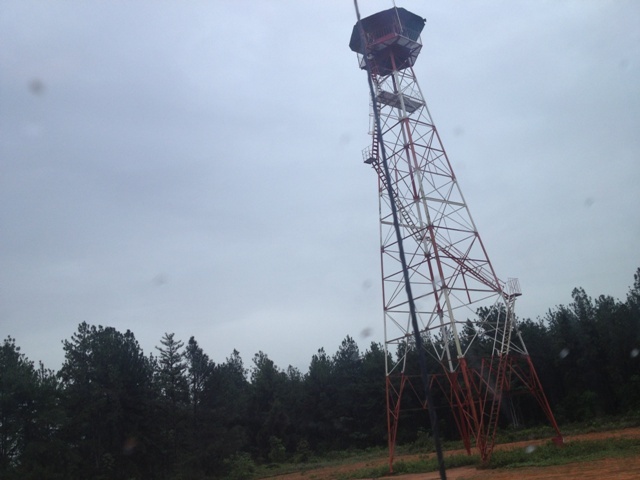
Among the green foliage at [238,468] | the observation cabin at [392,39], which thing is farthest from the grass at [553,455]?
the green foliage at [238,468]

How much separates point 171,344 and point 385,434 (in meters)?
24.2

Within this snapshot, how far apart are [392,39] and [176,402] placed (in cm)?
3146

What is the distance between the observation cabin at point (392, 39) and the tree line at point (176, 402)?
858 inches

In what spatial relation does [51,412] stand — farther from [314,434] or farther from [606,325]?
[606,325]

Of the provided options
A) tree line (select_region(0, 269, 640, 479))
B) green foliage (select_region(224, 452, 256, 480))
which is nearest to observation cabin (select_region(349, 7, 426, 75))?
tree line (select_region(0, 269, 640, 479))

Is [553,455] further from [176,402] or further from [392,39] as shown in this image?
[176,402]

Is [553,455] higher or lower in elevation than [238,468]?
higher

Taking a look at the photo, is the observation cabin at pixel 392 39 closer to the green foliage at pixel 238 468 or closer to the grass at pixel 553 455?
the grass at pixel 553 455

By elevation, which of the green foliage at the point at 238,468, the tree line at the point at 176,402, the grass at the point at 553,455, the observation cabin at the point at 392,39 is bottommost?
the green foliage at the point at 238,468

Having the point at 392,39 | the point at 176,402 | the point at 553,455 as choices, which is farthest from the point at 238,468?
the point at 392,39

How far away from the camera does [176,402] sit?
4188 cm

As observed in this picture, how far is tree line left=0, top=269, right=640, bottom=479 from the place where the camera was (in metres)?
36.0

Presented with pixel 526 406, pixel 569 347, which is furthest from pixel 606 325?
pixel 526 406

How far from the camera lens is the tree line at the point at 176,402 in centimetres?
3600
